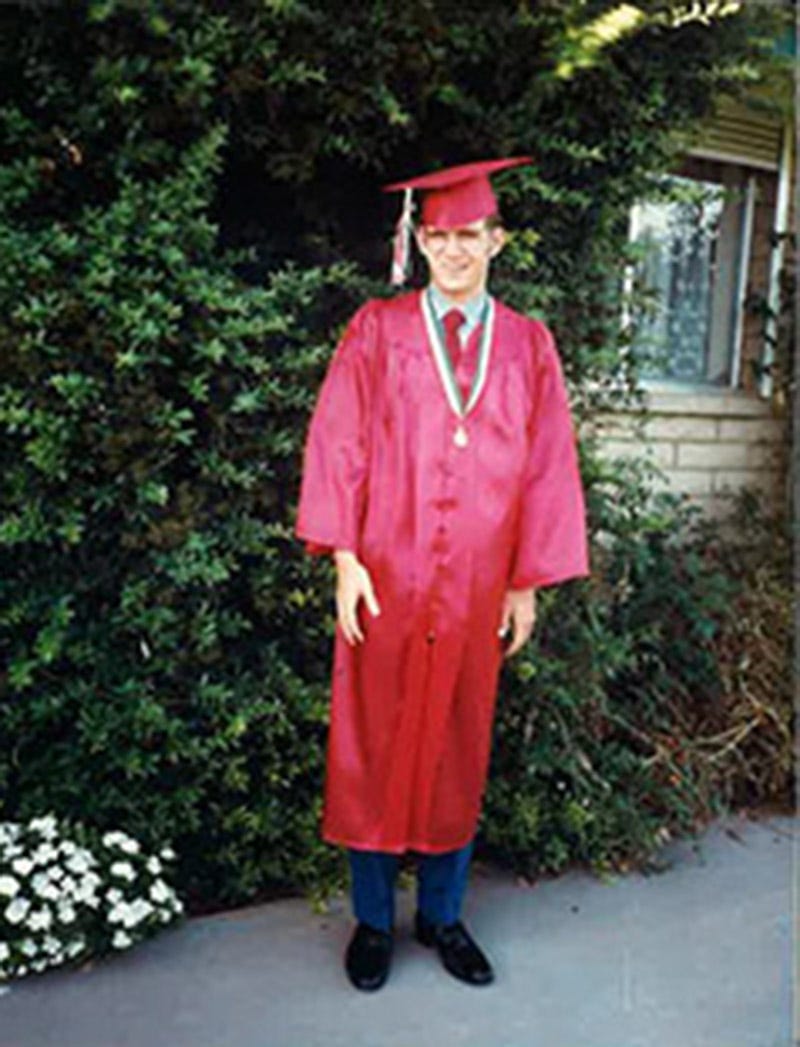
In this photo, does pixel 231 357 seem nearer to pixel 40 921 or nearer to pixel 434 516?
pixel 434 516

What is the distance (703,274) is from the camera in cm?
507

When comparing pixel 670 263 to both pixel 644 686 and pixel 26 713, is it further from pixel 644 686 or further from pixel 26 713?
pixel 26 713

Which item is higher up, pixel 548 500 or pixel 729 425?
pixel 729 425

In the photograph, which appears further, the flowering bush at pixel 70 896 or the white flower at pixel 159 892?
the white flower at pixel 159 892

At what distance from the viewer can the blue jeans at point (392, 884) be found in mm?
2795

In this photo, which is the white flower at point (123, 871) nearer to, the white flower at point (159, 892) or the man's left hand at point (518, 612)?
the white flower at point (159, 892)

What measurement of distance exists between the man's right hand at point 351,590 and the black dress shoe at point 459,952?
93 cm

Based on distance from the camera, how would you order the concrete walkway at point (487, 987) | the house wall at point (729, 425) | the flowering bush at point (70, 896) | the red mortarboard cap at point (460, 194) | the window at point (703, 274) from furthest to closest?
the window at point (703, 274) < the house wall at point (729, 425) < the flowering bush at point (70, 896) < the concrete walkway at point (487, 987) < the red mortarboard cap at point (460, 194)

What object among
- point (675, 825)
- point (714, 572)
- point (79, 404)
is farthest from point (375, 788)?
point (714, 572)

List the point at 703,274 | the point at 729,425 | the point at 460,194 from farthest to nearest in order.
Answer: the point at 703,274, the point at 729,425, the point at 460,194

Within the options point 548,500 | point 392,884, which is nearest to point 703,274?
point 548,500

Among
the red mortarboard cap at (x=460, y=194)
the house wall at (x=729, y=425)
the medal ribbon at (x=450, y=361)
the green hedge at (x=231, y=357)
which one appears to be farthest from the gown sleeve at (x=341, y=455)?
the house wall at (x=729, y=425)

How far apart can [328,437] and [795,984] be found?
1979 millimetres

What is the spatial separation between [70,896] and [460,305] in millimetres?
1852
